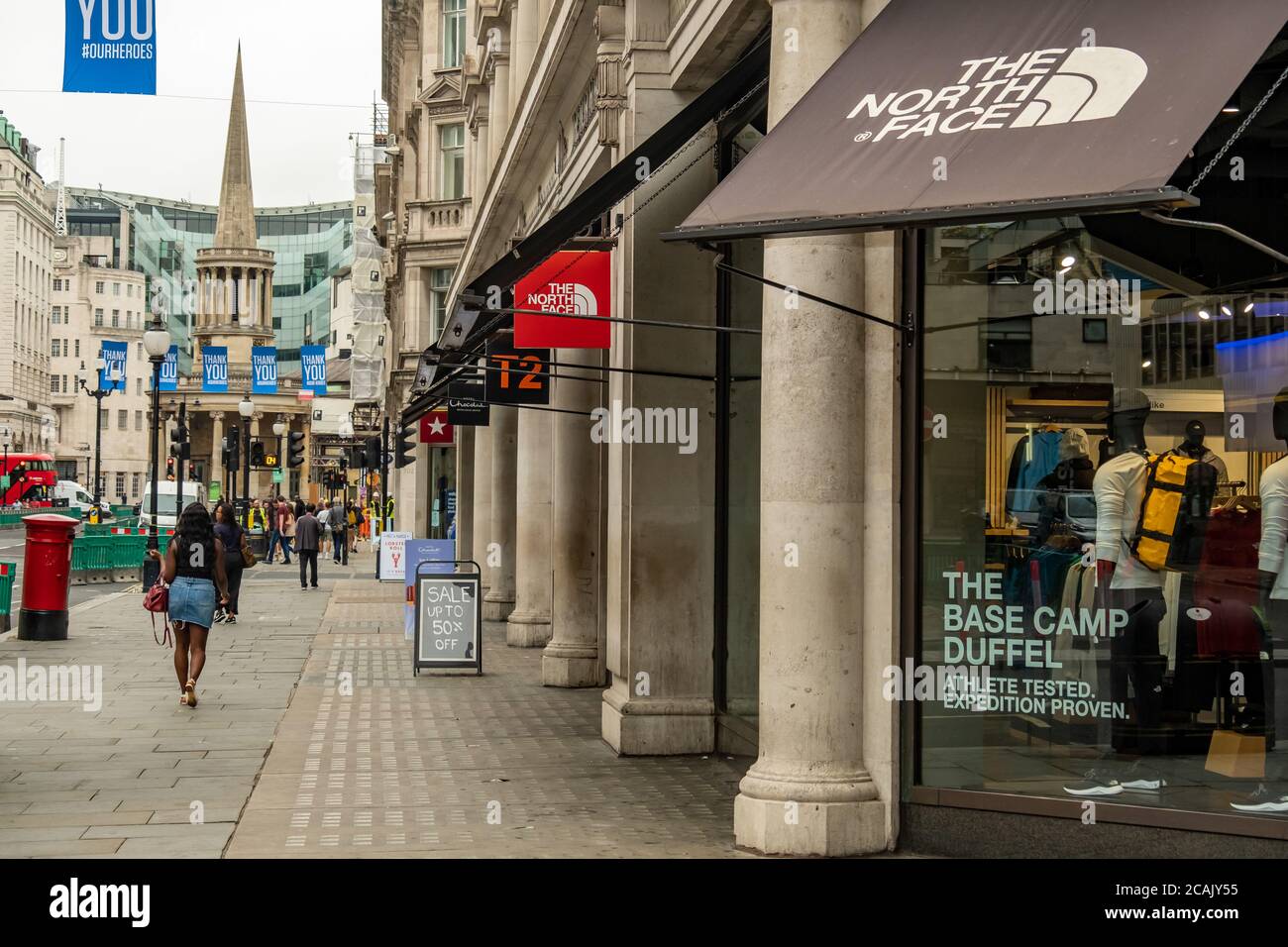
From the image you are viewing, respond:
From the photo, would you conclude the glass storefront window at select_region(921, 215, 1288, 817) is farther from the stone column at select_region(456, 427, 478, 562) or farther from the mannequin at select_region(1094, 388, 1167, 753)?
the stone column at select_region(456, 427, 478, 562)

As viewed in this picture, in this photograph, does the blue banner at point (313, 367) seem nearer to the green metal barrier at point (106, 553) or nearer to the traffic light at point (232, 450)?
the traffic light at point (232, 450)

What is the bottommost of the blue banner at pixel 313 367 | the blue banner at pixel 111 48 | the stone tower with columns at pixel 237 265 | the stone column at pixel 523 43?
the blue banner at pixel 111 48

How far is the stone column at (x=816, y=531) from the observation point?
8.68 meters

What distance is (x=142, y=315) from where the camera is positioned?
164375 mm

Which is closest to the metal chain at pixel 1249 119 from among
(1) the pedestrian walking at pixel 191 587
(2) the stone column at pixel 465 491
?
(1) the pedestrian walking at pixel 191 587

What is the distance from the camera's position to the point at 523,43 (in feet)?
73.1

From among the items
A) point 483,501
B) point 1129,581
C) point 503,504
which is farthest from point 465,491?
point 1129,581

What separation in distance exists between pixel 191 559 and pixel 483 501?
44.1ft

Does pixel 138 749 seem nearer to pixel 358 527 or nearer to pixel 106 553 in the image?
pixel 106 553

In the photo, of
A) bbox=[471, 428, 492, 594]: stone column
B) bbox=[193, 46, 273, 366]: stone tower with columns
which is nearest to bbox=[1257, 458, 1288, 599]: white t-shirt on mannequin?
bbox=[471, 428, 492, 594]: stone column

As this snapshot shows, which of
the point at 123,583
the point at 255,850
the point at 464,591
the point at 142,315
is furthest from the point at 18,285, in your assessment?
the point at 255,850

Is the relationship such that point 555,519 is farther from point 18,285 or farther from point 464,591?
point 18,285

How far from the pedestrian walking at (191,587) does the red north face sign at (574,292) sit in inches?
139

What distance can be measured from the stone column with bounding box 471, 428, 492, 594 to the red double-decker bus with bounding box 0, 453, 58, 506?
269ft
